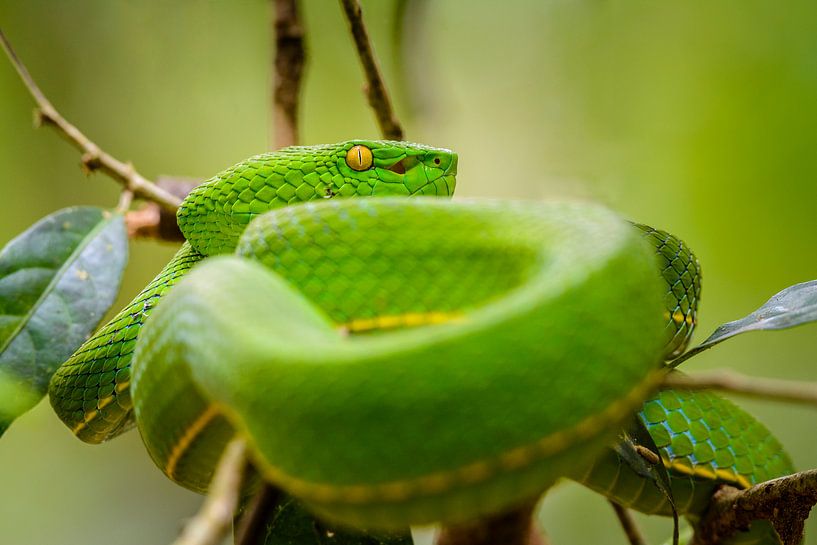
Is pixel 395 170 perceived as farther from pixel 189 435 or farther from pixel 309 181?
pixel 189 435

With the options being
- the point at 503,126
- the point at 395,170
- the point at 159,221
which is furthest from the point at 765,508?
the point at 503,126

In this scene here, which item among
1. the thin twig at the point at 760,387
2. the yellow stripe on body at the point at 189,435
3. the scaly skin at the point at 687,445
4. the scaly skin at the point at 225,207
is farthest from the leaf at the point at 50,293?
the thin twig at the point at 760,387

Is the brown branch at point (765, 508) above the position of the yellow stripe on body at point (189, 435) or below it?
below

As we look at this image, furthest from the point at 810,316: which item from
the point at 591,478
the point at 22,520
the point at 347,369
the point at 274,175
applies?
the point at 22,520

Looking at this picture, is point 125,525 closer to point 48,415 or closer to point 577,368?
point 48,415

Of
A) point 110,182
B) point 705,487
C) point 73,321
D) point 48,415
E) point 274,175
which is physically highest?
point 274,175

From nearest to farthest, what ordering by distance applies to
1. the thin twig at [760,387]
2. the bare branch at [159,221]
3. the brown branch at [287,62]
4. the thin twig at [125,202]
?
the thin twig at [760,387] < the thin twig at [125,202] < the bare branch at [159,221] < the brown branch at [287,62]

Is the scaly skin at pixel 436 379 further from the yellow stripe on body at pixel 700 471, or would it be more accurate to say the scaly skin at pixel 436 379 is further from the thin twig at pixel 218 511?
the yellow stripe on body at pixel 700 471
